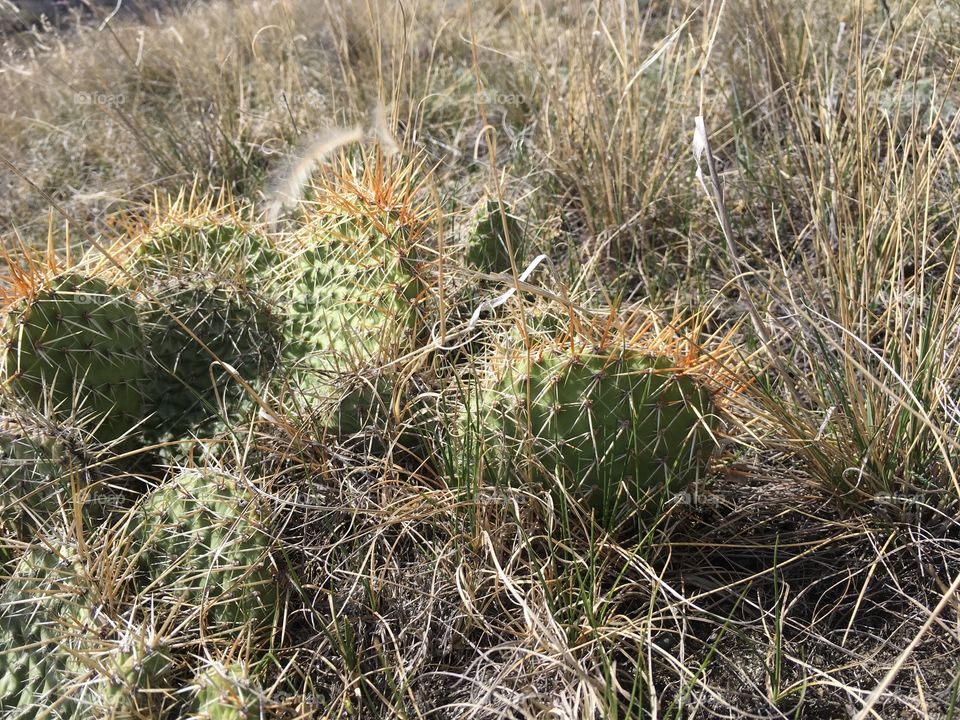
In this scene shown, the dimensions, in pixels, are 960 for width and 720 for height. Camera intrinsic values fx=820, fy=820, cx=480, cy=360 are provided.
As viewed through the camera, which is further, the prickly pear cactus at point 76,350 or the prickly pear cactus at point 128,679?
the prickly pear cactus at point 76,350

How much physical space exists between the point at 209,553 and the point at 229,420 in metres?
0.42

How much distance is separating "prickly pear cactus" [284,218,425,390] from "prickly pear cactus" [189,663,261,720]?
62 centimetres

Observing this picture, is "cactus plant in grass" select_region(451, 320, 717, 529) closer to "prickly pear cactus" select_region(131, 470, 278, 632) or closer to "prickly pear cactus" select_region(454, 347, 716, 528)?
"prickly pear cactus" select_region(454, 347, 716, 528)

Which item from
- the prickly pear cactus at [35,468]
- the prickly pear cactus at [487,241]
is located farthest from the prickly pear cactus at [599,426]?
the prickly pear cactus at [35,468]

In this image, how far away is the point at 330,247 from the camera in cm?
180

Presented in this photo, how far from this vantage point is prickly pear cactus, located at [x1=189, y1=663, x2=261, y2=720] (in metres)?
1.15

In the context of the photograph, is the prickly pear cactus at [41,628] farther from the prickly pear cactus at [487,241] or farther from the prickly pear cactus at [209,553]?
the prickly pear cactus at [487,241]

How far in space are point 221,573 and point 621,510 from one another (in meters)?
0.69

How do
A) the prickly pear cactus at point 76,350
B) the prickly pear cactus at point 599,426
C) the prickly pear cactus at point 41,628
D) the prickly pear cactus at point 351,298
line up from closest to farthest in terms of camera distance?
the prickly pear cactus at point 41,628, the prickly pear cactus at point 599,426, the prickly pear cactus at point 76,350, the prickly pear cactus at point 351,298

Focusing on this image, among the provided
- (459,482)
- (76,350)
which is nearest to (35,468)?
(76,350)

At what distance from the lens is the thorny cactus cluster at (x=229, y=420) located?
1.31m

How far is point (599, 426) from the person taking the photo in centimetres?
138

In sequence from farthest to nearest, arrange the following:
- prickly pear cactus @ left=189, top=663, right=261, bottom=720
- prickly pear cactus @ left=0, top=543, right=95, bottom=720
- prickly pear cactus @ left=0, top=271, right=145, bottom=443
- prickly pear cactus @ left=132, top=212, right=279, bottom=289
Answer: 1. prickly pear cactus @ left=132, top=212, right=279, bottom=289
2. prickly pear cactus @ left=0, top=271, right=145, bottom=443
3. prickly pear cactus @ left=0, top=543, right=95, bottom=720
4. prickly pear cactus @ left=189, top=663, right=261, bottom=720

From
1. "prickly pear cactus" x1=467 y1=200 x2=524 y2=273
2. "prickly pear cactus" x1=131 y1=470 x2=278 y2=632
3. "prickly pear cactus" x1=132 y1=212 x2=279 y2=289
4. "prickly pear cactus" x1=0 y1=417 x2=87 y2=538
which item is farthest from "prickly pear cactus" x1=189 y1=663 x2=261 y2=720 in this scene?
"prickly pear cactus" x1=467 y1=200 x2=524 y2=273
